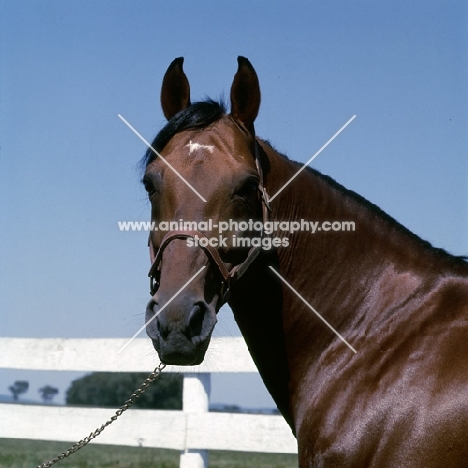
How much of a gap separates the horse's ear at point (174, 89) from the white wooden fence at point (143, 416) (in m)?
2.38

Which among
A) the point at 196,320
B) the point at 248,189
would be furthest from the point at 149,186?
the point at 196,320

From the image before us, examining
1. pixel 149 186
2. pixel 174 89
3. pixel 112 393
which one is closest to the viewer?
pixel 149 186

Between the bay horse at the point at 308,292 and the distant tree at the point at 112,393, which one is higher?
the bay horse at the point at 308,292

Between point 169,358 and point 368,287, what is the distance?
40.9 inches

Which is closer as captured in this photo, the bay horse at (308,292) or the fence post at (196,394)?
the bay horse at (308,292)

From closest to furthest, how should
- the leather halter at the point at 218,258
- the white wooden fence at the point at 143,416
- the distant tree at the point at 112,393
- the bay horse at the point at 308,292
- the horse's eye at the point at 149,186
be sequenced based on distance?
the bay horse at the point at 308,292, the leather halter at the point at 218,258, the horse's eye at the point at 149,186, the white wooden fence at the point at 143,416, the distant tree at the point at 112,393

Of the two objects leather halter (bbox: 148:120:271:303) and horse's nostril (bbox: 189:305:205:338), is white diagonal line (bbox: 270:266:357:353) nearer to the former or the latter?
leather halter (bbox: 148:120:271:303)

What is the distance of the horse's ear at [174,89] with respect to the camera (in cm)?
362

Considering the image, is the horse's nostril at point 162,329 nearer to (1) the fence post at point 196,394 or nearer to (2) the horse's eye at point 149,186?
(2) the horse's eye at point 149,186

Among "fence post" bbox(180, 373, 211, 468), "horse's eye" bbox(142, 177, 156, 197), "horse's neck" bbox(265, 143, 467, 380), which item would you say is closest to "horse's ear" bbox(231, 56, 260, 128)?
"horse's neck" bbox(265, 143, 467, 380)

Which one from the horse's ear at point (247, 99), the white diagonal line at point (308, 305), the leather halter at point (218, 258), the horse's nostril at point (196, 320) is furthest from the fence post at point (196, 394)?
the horse's nostril at point (196, 320)

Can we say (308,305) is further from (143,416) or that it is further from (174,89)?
(143,416)

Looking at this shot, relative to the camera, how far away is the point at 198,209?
306 centimetres

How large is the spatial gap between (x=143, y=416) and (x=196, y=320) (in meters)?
3.93
